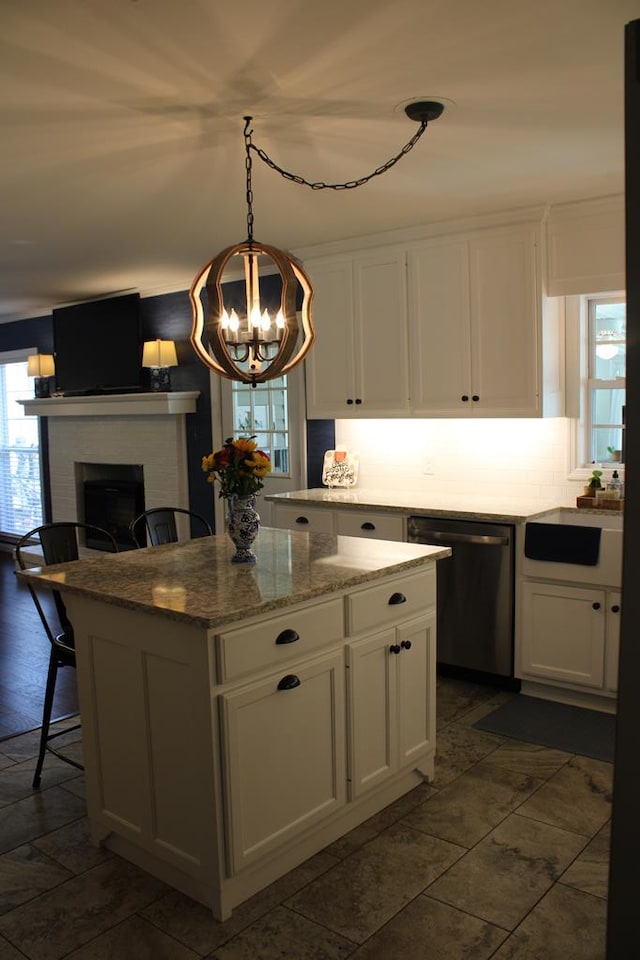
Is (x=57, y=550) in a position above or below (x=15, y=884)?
above

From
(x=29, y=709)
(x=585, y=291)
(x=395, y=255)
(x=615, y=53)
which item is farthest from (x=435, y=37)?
(x=29, y=709)

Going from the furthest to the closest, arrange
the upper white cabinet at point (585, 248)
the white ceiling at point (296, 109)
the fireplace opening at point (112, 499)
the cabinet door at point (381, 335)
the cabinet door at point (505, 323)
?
the fireplace opening at point (112, 499) < the cabinet door at point (381, 335) < the cabinet door at point (505, 323) < the upper white cabinet at point (585, 248) < the white ceiling at point (296, 109)

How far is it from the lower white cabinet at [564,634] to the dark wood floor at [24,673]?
2.33 meters

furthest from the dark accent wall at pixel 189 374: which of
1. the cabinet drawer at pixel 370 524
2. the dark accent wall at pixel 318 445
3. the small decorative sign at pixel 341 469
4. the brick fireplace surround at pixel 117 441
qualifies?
the cabinet drawer at pixel 370 524

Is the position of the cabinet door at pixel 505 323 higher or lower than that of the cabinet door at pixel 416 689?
higher

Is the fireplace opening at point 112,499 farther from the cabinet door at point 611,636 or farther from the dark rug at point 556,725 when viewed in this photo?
the cabinet door at point 611,636

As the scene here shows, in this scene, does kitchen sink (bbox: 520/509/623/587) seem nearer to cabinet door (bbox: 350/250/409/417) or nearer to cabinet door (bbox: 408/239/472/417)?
cabinet door (bbox: 408/239/472/417)

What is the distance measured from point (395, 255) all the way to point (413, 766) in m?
2.96

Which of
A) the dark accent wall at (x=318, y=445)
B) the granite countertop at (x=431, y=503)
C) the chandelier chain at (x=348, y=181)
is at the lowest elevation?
the granite countertop at (x=431, y=503)

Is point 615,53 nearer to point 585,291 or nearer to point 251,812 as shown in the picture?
point 585,291

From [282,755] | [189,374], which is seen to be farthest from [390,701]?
[189,374]

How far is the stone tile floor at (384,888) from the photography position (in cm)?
220

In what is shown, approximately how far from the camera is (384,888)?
246 centimetres

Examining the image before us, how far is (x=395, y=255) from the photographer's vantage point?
185 inches
